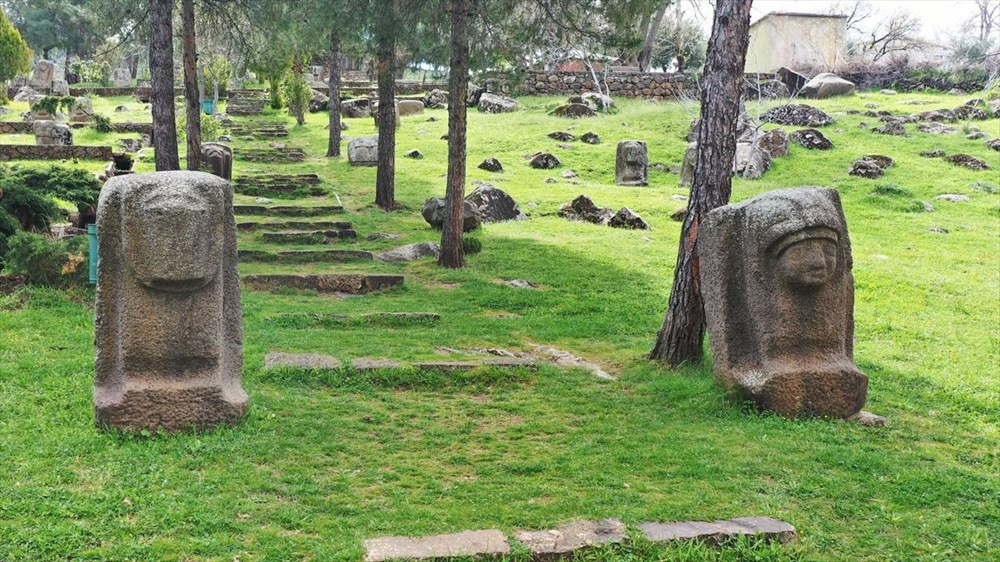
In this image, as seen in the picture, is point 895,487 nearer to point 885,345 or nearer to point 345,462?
point 345,462

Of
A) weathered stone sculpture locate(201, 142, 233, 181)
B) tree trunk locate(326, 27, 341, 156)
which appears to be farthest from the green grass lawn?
tree trunk locate(326, 27, 341, 156)

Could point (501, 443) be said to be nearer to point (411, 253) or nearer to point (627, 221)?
point (411, 253)

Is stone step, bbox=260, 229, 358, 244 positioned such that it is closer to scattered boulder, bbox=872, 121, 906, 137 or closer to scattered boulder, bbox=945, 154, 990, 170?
scattered boulder, bbox=945, 154, 990, 170

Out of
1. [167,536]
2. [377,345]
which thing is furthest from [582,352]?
[167,536]

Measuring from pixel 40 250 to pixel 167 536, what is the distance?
6292mm

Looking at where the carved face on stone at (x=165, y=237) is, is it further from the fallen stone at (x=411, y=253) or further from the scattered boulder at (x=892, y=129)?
the scattered boulder at (x=892, y=129)

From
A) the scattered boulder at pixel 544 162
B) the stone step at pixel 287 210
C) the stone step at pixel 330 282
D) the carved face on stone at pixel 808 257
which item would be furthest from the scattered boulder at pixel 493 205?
the carved face on stone at pixel 808 257

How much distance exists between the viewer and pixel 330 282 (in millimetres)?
11172

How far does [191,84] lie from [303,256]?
478 centimetres

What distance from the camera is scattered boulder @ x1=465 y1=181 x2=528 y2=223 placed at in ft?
53.5

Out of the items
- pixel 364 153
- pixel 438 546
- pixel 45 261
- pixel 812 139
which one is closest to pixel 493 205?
pixel 364 153

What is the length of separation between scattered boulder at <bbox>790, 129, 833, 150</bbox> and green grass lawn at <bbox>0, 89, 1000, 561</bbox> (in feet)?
37.8

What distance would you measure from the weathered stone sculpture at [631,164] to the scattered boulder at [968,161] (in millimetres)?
8461

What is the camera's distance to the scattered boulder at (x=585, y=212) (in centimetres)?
1638
